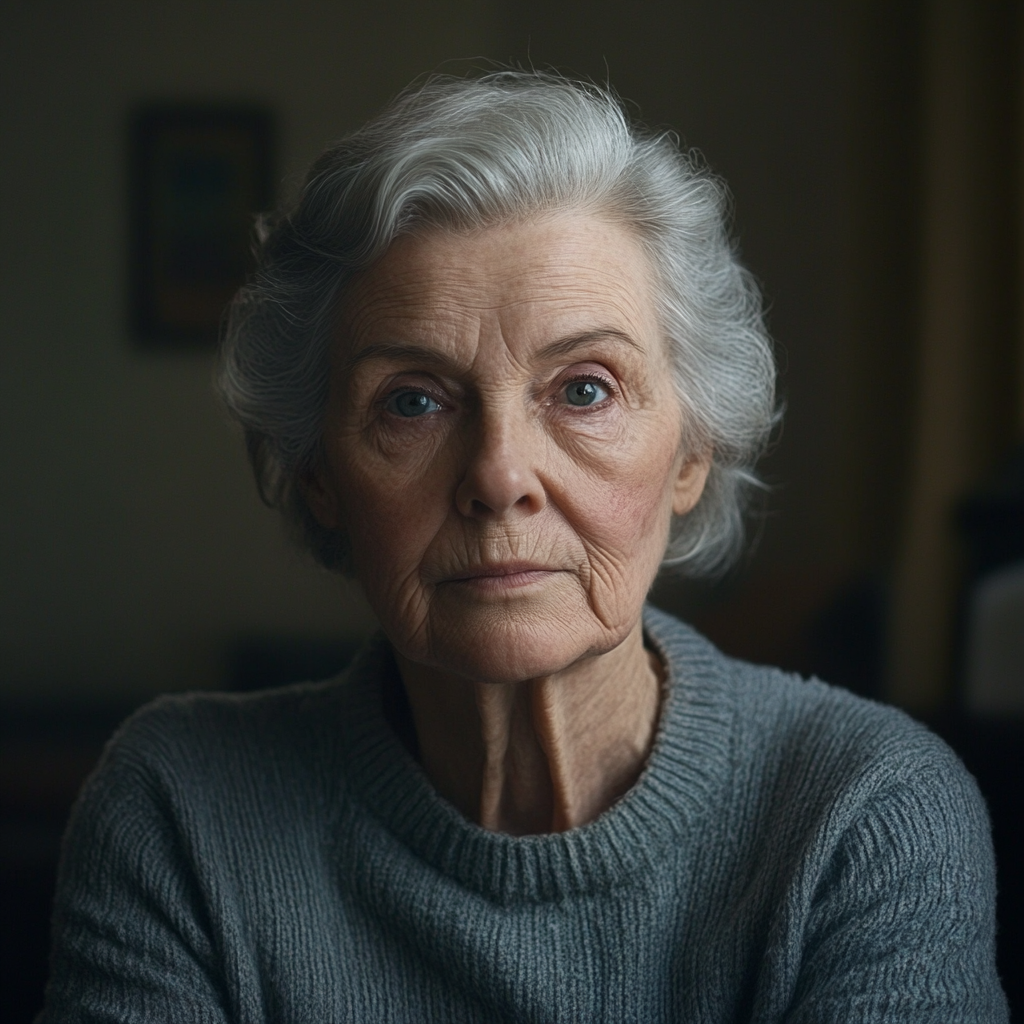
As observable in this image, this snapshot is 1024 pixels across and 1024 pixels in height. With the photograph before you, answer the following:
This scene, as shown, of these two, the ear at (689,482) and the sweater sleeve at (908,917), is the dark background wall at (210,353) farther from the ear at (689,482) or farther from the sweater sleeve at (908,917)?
the sweater sleeve at (908,917)

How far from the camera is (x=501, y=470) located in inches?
39.8

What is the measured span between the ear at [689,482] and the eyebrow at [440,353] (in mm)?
182

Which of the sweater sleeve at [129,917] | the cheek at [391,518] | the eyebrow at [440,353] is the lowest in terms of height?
the sweater sleeve at [129,917]

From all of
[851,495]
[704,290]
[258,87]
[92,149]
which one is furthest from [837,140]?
[704,290]

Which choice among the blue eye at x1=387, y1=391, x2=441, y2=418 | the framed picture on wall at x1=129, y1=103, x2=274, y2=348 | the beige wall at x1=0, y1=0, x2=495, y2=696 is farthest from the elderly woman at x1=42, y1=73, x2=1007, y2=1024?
the framed picture on wall at x1=129, y1=103, x2=274, y2=348

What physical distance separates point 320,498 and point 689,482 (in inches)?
14.9

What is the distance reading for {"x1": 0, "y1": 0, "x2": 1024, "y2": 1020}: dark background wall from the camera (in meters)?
3.87

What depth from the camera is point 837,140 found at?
155 inches

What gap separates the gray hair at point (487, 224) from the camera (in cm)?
106

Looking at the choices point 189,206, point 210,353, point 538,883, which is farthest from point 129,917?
point 189,206

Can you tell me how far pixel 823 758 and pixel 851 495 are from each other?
291 centimetres

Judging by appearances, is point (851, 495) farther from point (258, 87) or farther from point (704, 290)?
point (704, 290)

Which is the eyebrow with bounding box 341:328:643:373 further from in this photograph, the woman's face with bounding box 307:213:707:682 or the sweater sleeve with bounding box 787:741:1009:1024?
the sweater sleeve with bounding box 787:741:1009:1024

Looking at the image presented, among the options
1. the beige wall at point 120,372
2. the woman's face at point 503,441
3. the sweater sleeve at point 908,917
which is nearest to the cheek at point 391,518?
the woman's face at point 503,441
